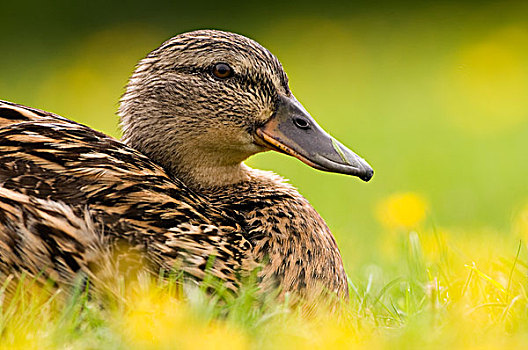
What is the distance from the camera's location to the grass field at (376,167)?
104 inches

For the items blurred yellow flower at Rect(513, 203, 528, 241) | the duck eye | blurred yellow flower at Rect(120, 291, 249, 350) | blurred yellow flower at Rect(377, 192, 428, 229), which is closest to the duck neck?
the duck eye

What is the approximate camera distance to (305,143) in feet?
11.8

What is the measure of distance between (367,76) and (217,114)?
9.40 meters

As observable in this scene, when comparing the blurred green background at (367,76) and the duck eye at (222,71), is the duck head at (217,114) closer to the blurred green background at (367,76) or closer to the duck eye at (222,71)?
the duck eye at (222,71)

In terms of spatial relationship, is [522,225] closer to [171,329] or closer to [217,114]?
[217,114]

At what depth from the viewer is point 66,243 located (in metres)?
2.85

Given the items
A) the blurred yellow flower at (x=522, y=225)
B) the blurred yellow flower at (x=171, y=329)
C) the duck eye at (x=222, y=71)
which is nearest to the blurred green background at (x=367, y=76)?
the blurred yellow flower at (x=522, y=225)

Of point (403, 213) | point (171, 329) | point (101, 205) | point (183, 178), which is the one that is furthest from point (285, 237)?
point (403, 213)

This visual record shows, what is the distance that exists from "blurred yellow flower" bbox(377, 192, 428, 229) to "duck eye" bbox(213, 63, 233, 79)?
2307 mm

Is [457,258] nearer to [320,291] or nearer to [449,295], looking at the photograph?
[449,295]

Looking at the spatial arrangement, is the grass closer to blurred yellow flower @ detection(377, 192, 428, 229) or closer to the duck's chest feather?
the duck's chest feather

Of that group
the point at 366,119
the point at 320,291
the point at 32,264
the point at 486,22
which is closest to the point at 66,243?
the point at 32,264

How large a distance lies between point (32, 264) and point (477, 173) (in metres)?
5.85

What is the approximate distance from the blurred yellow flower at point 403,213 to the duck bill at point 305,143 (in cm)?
207
